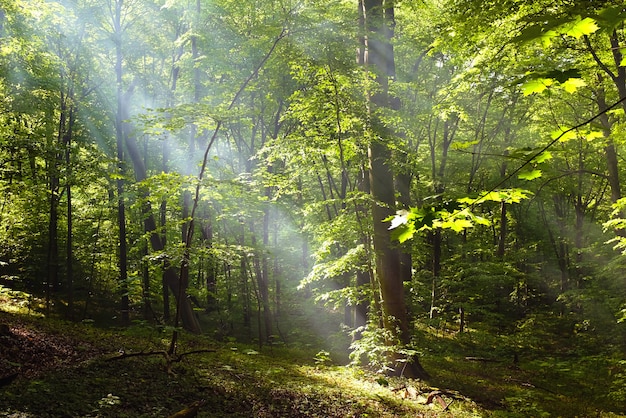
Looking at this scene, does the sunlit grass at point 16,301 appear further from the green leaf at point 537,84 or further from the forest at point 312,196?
the green leaf at point 537,84

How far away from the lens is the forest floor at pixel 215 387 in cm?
517

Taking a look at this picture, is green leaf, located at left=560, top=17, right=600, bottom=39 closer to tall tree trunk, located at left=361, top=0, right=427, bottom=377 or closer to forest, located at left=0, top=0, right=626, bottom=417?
forest, located at left=0, top=0, right=626, bottom=417

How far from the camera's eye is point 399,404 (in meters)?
6.74

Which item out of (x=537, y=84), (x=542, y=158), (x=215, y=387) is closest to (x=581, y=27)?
(x=537, y=84)

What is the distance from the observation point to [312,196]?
64.4 feet

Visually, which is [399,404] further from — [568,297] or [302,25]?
[568,297]

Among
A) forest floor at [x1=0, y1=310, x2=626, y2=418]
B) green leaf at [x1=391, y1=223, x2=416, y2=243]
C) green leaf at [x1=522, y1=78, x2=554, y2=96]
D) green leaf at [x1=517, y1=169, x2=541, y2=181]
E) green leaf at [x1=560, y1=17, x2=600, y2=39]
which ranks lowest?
forest floor at [x1=0, y1=310, x2=626, y2=418]

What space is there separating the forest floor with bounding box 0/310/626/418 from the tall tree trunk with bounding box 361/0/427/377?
99 centimetres

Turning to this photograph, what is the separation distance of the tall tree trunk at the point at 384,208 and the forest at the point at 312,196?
0.16 ft

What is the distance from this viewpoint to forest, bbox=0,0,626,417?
604cm

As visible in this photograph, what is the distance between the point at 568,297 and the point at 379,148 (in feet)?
37.9

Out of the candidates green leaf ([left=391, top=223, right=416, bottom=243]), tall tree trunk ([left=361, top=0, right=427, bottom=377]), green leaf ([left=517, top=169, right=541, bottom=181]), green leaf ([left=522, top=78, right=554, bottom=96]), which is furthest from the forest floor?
green leaf ([left=522, top=78, right=554, bottom=96])

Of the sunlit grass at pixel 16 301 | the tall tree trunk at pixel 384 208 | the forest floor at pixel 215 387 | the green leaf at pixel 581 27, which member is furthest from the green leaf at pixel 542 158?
the sunlit grass at pixel 16 301

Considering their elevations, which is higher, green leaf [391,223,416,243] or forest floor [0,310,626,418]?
green leaf [391,223,416,243]
